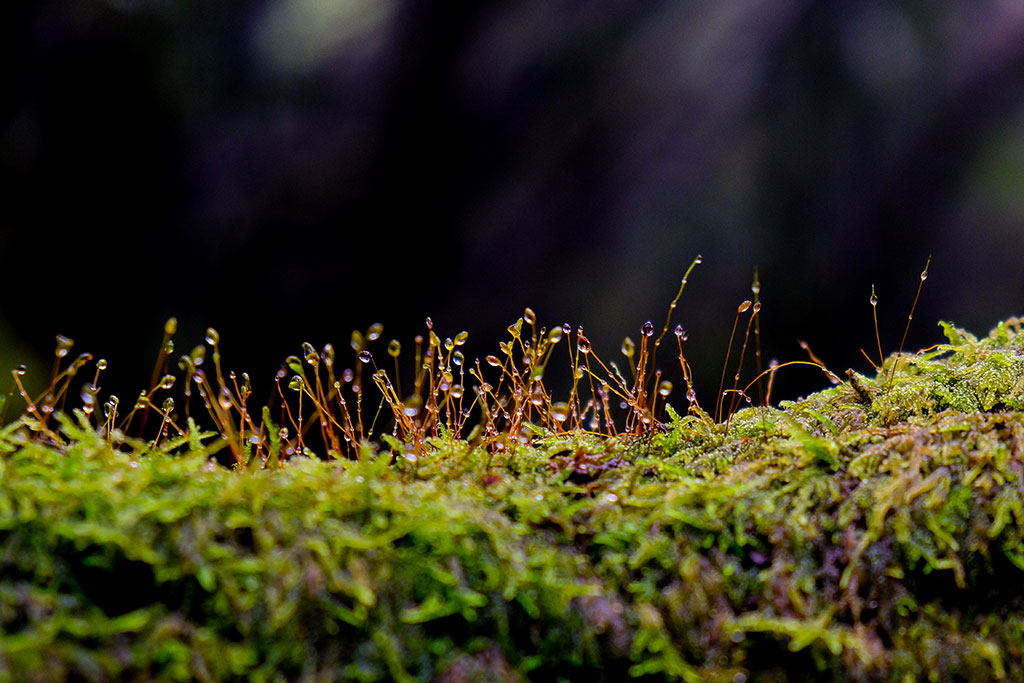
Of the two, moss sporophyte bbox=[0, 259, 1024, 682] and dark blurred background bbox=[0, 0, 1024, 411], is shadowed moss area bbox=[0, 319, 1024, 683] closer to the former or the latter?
moss sporophyte bbox=[0, 259, 1024, 682]

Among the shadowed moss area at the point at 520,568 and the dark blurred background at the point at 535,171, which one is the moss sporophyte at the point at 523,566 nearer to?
the shadowed moss area at the point at 520,568

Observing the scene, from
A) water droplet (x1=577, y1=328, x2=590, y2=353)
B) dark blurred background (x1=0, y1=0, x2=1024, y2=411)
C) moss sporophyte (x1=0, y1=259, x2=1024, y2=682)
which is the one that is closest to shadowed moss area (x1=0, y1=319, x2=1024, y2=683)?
moss sporophyte (x1=0, y1=259, x2=1024, y2=682)

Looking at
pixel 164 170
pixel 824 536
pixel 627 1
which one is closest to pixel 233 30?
pixel 164 170

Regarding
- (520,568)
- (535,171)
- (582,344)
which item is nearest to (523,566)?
(520,568)

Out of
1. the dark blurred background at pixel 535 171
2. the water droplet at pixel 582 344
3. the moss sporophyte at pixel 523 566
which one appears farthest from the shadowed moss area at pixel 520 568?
the dark blurred background at pixel 535 171

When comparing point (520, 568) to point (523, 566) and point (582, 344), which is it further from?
point (582, 344)

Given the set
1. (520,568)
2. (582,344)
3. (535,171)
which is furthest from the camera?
(535,171)
